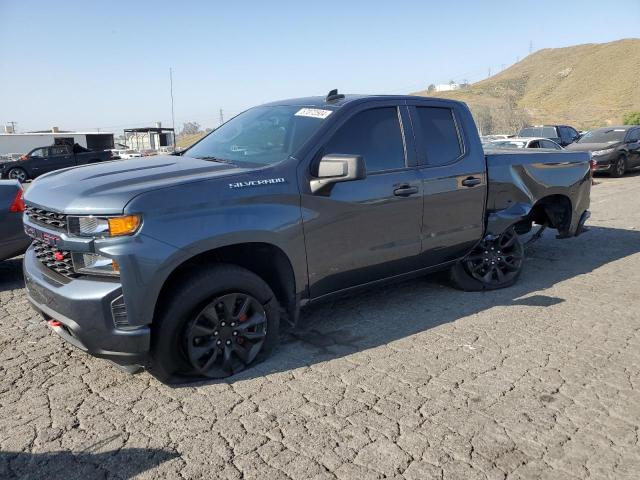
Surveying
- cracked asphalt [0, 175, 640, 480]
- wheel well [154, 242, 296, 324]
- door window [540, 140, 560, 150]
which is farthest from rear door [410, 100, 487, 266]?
door window [540, 140, 560, 150]

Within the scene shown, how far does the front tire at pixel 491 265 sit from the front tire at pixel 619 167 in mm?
13905

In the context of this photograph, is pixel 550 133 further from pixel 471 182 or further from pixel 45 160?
pixel 45 160

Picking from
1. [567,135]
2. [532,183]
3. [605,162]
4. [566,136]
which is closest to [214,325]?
[532,183]

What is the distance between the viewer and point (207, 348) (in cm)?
357

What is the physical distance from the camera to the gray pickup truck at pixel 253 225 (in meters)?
3.23

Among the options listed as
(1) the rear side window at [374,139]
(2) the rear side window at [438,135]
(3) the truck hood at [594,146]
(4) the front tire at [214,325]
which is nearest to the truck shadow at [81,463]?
(4) the front tire at [214,325]

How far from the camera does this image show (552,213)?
6430 mm

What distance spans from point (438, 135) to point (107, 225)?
3007 millimetres

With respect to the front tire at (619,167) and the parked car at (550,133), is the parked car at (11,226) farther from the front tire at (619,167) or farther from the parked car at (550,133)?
the parked car at (550,133)

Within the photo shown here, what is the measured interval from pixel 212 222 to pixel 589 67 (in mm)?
110344

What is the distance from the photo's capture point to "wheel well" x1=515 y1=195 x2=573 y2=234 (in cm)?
625

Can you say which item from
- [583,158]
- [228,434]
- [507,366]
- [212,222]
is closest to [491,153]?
[583,158]

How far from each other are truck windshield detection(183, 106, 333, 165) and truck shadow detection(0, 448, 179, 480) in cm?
211

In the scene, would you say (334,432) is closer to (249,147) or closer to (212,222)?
(212,222)
